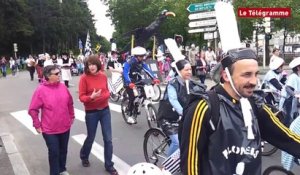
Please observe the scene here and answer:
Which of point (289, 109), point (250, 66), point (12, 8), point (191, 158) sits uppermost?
point (12, 8)

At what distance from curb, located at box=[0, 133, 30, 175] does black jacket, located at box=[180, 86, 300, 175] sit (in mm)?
4987

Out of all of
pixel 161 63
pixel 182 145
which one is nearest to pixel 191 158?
pixel 182 145

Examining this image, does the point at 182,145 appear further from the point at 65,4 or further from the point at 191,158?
the point at 65,4

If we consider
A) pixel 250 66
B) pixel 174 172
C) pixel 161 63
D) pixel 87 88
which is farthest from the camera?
pixel 161 63

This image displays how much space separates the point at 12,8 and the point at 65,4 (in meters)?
27.7

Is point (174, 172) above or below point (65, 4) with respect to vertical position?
below

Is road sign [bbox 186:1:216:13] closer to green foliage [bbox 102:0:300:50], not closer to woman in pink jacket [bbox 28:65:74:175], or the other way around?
green foliage [bbox 102:0:300:50]

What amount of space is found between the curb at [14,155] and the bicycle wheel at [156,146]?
189 centimetres

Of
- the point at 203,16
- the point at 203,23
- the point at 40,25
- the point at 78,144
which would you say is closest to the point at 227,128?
the point at 78,144

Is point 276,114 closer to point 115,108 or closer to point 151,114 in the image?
point 151,114

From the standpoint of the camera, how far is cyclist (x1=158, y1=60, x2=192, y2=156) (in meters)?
5.50

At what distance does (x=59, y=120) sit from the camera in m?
5.96

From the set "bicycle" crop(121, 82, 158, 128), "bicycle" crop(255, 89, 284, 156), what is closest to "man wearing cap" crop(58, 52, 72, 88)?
"bicycle" crop(121, 82, 158, 128)

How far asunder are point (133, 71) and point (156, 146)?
397 cm
